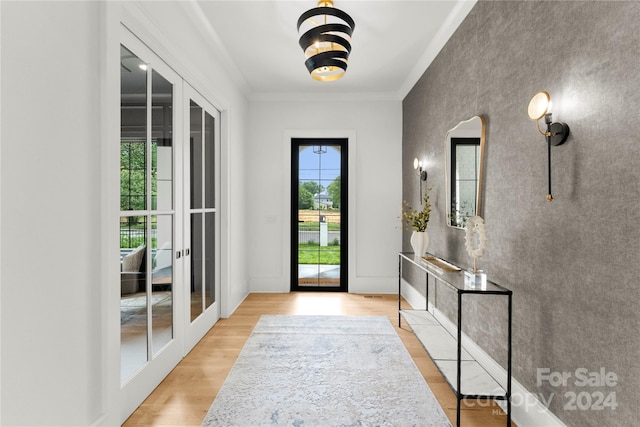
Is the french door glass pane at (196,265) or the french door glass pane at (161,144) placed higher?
the french door glass pane at (161,144)

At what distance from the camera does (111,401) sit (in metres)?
1.70

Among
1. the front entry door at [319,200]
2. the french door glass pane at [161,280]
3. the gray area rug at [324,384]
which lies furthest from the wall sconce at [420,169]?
the french door glass pane at [161,280]

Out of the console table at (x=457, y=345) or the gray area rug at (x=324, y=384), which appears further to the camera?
the gray area rug at (x=324, y=384)

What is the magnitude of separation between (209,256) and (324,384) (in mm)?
1700

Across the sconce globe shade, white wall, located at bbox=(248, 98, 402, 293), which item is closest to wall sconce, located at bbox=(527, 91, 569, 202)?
the sconce globe shade

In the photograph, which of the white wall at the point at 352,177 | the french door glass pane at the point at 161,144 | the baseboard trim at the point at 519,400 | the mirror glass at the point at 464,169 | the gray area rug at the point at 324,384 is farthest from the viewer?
the white wall at the point at 352,177

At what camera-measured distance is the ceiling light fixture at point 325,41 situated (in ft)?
7.57

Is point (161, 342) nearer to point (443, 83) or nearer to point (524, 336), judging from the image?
point (524, 336)

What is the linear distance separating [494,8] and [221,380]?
3.05 m

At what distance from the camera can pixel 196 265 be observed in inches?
120

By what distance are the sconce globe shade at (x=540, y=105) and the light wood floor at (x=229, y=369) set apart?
1663mm

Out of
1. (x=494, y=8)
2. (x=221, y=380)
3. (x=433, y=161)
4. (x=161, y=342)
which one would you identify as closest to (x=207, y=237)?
(x=161, y=342)

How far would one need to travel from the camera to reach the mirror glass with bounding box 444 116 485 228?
2457 mm

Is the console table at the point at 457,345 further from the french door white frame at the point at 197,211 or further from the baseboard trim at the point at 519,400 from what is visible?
the french door white frame at the point at 197,211
